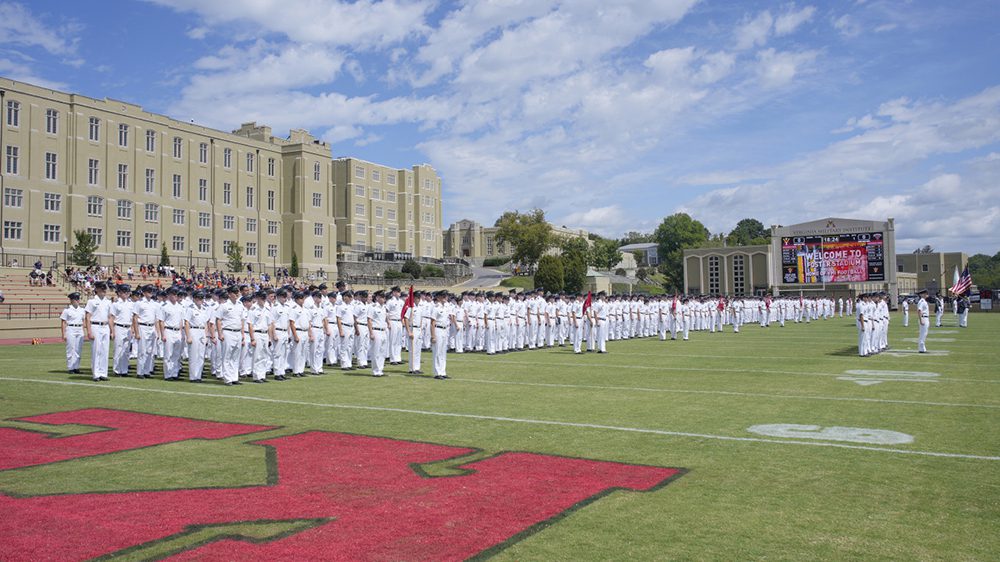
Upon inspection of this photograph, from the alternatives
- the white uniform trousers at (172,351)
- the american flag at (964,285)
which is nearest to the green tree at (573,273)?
the american flag at (964,285)

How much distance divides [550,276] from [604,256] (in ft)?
142

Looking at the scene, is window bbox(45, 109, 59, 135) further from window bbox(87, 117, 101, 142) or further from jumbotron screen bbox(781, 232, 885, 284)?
jumbotron screen bbox(781, 232, 885, 284)

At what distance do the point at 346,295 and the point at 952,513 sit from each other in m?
14.6

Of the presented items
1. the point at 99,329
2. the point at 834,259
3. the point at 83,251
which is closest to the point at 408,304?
the point at 99,329

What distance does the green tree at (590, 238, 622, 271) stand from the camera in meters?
113

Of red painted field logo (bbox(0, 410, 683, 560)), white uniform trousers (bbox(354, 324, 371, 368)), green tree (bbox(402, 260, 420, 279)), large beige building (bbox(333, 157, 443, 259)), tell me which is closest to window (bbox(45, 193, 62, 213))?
green tree (bbox(402, 260, 420, 279))

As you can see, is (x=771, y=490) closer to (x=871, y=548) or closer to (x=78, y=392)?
(x=871, y=548)

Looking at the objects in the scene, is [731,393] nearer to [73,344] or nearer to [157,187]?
[73,344]

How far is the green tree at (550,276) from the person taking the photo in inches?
2813

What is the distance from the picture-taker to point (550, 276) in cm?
7169

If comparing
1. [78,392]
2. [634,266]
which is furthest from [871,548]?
[634,266]

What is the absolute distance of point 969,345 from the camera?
26.0 meters

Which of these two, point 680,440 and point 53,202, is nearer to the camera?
point 680,440

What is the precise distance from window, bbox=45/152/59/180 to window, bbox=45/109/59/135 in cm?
175
